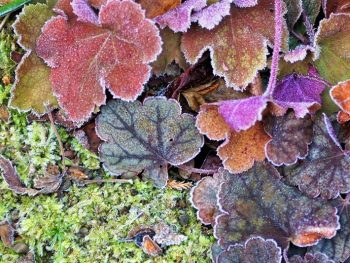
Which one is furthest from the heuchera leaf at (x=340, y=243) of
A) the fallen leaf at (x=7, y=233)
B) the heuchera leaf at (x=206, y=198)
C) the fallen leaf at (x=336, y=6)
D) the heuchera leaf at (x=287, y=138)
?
the fallen leaf at (x=7, y=233)

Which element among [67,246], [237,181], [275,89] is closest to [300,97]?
[275,89]

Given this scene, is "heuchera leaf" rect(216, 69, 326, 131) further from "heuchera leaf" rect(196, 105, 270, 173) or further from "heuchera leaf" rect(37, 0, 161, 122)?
"heuchera leaf" rect(37, 0, 161, 122)

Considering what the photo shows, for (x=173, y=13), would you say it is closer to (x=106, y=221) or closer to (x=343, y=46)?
(x=343, y=46)

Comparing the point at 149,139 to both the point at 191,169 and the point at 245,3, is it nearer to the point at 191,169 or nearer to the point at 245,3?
the point at 191,169

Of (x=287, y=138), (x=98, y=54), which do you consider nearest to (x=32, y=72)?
(x=98, y=54)

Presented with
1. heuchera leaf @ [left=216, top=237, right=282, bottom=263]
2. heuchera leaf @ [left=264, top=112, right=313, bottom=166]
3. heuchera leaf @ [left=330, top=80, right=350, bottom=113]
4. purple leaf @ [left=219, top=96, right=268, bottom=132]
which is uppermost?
purple leaf @ [left=219, top=96, right=268, bottom=132]

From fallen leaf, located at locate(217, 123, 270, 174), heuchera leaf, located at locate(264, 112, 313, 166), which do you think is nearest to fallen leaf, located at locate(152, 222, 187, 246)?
fallen leaf, located at locate(217, 123, 270, 174)
